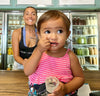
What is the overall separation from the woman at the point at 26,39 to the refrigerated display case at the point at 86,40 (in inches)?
82.4

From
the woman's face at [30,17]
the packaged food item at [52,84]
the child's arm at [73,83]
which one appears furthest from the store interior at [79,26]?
the packaged food item at [52,84]

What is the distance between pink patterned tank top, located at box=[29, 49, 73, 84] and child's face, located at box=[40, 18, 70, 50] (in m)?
0.07

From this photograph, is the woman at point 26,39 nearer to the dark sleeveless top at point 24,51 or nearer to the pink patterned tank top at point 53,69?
the dark sleeveless top at point 24,51

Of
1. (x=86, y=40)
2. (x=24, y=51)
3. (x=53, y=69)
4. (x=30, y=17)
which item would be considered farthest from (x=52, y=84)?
(x=86, y=40)

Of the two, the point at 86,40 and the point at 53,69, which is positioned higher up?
the point at 86,40

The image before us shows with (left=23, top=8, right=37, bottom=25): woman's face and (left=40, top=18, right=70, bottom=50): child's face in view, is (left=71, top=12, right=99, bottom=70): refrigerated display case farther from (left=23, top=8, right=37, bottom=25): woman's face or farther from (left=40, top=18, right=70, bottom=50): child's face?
(left=40, top=18, right=70, bottom=50): child's face

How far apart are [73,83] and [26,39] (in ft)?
3.62

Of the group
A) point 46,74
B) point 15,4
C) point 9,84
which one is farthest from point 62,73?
point 15,4

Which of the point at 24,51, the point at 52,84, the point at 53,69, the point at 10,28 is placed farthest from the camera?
the point at 10,28

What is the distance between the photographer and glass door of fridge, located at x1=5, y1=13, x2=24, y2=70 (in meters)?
3.27

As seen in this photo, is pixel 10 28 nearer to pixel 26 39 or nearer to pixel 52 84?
pixel 26 39

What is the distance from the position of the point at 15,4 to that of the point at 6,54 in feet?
4.45

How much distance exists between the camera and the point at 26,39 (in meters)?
1.53

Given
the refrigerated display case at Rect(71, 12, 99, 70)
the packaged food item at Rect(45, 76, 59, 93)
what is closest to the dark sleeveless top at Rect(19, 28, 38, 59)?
the packaged food item at Rect(45, 76, 59, 93)
